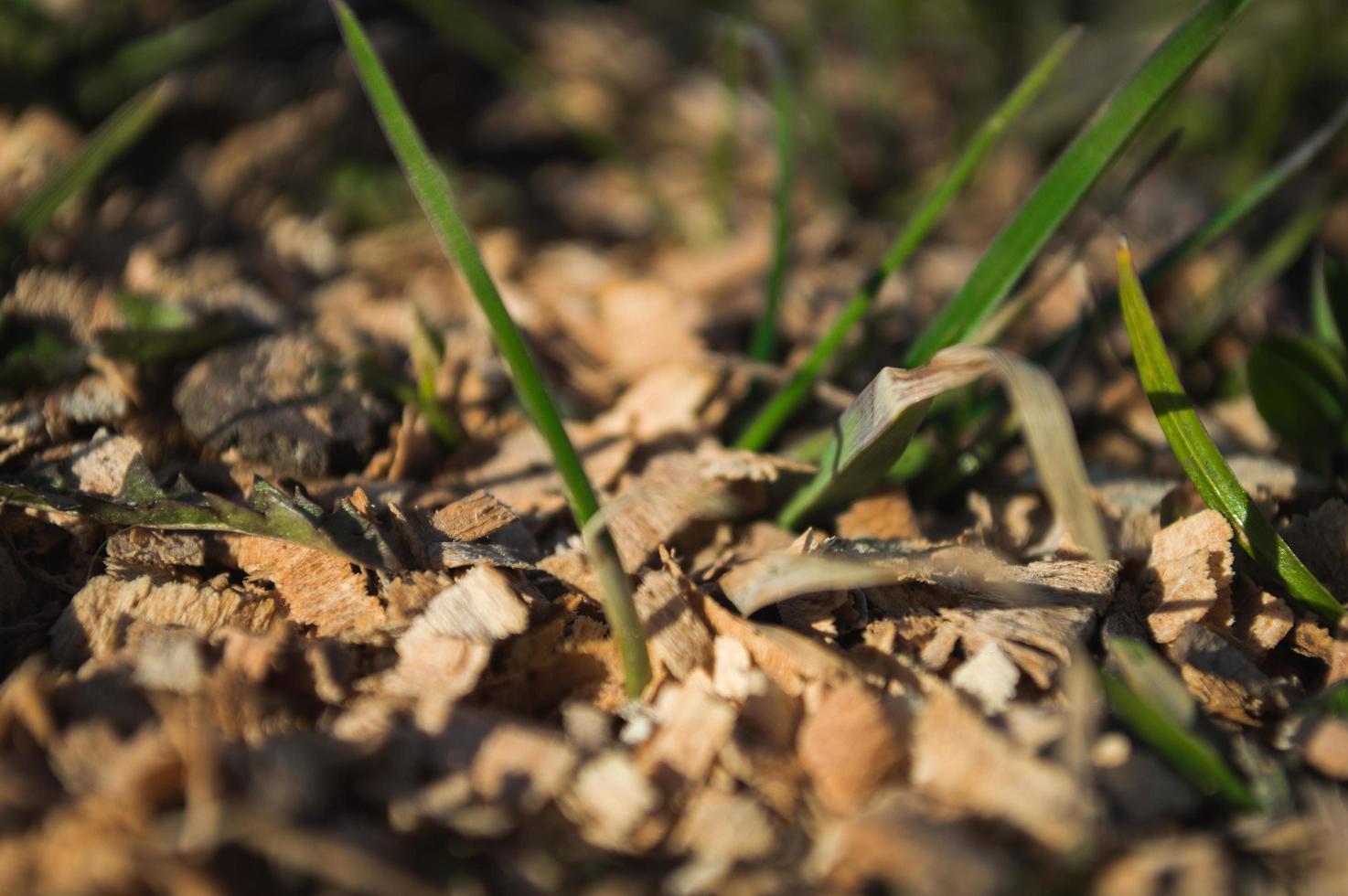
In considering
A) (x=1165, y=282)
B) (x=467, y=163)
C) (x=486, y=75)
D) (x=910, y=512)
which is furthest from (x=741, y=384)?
(x=486, y=75)

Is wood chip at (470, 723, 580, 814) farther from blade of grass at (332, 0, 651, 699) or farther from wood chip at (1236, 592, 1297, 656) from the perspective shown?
wood chip at (1236, 592, 1297, 656)

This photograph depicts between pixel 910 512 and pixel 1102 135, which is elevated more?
pixel 1102 135

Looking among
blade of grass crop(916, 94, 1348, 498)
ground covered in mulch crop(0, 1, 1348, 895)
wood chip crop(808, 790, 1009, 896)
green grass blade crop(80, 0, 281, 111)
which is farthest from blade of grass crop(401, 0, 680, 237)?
wood chip crop(808, 790, 1009, 896)

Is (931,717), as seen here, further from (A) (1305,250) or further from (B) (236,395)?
(A) (1305,250)

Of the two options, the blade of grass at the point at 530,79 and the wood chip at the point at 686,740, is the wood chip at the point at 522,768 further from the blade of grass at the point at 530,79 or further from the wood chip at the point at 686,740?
the blade of grass at the point at 530,79

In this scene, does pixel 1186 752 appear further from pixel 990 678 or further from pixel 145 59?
pixel 145 59

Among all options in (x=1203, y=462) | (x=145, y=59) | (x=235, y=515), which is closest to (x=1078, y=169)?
(x=1203, y=462)

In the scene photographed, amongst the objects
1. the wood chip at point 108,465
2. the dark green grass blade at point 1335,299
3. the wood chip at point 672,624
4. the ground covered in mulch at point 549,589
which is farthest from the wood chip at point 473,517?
the dark green grass blade at point 1335,299
